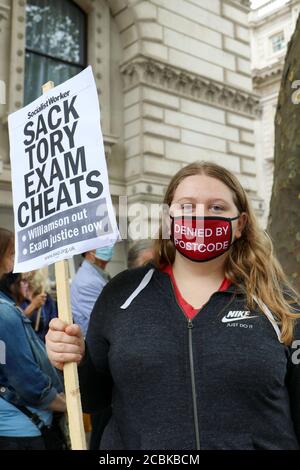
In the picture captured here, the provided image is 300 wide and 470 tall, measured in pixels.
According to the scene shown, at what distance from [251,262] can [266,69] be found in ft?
78.7

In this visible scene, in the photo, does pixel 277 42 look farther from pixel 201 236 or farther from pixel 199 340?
pixel 199 340

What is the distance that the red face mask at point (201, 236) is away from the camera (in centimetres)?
169

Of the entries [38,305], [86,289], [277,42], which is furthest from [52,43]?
[277,42]

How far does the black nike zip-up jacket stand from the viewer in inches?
56.4

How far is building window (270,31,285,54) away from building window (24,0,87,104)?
12.2 metres

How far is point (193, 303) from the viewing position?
1.63 meters

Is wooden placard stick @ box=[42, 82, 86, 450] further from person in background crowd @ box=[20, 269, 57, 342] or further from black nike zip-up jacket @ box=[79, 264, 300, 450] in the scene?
person in background crowd @ box=[20, 269, 57, 342]

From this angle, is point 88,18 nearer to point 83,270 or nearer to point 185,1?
point 185,1

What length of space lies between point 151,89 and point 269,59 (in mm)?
15444

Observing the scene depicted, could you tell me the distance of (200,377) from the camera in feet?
4.80

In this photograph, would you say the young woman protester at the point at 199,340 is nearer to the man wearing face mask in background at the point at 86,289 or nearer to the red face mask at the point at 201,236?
the red face mask at the point at 201,236

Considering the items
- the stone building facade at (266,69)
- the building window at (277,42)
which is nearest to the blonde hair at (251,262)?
the stone building facade at (266,69)
